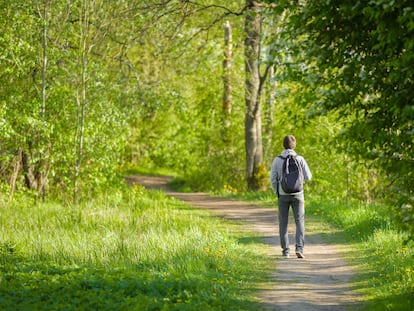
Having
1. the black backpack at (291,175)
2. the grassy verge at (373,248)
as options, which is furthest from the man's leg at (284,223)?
the grassy verge at (373,248)

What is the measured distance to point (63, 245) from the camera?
13234 millimetres

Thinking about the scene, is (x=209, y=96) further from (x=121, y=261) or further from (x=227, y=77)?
(x=121, y=261)

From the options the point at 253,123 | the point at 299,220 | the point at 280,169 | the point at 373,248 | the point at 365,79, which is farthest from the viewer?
the point at 253,123

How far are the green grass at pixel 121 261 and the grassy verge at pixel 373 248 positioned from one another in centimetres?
152

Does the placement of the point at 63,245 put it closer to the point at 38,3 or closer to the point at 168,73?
the point at 38,3

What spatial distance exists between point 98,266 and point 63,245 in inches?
68.0

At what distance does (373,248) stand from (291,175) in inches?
77.2

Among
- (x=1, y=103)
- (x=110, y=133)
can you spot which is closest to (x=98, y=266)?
(x=1, y=103)

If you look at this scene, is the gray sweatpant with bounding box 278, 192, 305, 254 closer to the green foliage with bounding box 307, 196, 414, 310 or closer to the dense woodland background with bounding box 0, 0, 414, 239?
the green foliage with bounding box 307, 196, 414, 310

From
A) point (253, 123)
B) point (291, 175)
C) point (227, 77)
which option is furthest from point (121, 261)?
point (227, 77)

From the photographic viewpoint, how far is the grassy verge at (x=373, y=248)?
386 inches

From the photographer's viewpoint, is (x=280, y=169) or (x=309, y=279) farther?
(x=280, y=169)

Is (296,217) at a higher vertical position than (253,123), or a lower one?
lower

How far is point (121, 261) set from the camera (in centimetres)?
1209
